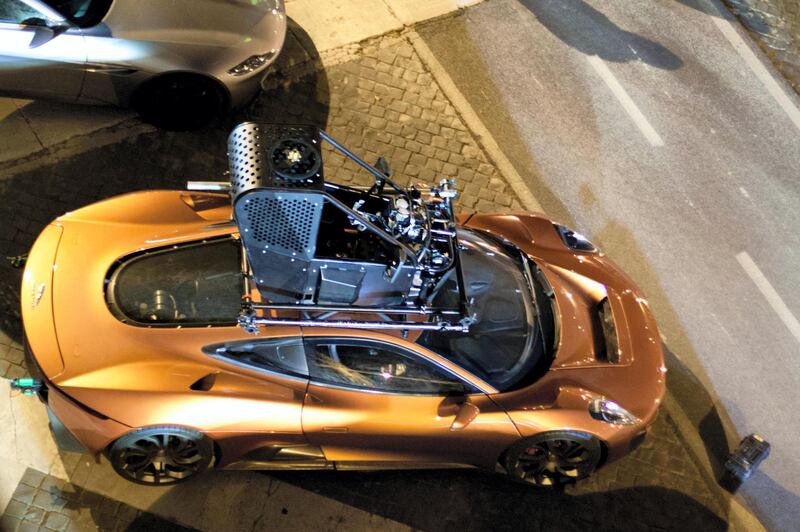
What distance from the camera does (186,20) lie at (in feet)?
20.4

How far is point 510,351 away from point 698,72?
5236mm

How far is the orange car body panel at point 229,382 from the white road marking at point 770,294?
7.27 feet

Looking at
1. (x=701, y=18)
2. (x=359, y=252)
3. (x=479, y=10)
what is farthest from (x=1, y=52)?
(x=701, y=18)

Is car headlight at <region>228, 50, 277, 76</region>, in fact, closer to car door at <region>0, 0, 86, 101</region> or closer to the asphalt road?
car door at <region>0, 0, 86, 101</region>

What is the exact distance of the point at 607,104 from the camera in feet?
26.6

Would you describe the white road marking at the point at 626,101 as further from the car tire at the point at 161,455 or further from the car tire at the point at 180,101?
the car tire at the point at 161,455

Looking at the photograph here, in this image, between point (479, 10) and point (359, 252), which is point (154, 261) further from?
point (479, 10)

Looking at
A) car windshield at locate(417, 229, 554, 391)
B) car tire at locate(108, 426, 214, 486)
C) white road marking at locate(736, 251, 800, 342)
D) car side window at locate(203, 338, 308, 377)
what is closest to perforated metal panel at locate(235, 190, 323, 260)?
car side window at locate(203, 338, 308, 377)

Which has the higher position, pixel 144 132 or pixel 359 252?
pixel 359 252

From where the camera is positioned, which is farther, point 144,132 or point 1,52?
point 144,132

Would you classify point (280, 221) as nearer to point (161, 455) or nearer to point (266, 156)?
point (266, 156)

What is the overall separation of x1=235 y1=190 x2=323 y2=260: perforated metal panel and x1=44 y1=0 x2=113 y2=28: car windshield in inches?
113

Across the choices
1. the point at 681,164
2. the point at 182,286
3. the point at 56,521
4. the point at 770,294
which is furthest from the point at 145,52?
the point at 770,294

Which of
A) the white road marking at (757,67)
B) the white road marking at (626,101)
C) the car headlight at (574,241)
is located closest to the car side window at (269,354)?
the car headlight at (574,241)
